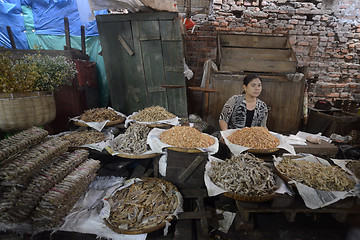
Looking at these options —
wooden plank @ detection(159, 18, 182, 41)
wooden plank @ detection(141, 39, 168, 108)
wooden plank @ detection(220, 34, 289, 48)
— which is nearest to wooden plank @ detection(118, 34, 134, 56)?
wooden plank @ detection(141, 39, 168, 108)

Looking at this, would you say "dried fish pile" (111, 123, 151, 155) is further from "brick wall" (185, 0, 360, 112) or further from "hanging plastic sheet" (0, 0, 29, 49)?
"hanging plastic sheet" (0, 0, 29, 49)

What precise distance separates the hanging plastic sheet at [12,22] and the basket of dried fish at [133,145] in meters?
5.27

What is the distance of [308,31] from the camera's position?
522 centimetres

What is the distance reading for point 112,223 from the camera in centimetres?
188

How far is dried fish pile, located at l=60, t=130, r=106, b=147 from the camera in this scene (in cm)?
297

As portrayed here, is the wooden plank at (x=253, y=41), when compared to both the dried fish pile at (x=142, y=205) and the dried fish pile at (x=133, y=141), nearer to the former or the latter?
the dried fish pile at (x=133, y=141)

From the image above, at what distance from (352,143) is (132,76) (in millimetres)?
5880

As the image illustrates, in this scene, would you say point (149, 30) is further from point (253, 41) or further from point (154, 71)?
point (253, 41)

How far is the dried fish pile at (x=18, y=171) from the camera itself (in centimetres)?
162

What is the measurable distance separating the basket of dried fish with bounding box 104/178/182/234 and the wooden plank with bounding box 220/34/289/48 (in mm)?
4413

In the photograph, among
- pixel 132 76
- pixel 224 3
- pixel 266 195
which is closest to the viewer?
pixel 266 195

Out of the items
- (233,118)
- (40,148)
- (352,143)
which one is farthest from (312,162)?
(40,148)

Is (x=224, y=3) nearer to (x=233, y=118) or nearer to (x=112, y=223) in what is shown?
(x=233, y=118)

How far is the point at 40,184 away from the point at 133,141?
1286mm
